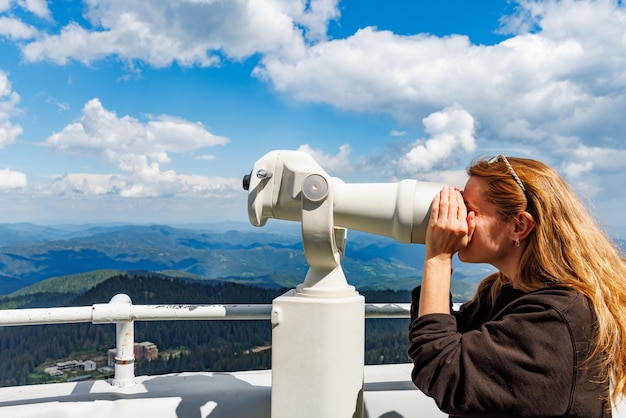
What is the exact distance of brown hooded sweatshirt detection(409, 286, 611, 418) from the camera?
995mm

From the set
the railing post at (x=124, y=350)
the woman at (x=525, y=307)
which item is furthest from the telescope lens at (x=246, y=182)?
the railing post at (x=124, y=350)

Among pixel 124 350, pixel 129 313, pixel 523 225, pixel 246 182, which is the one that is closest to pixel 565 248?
pixel 523 225

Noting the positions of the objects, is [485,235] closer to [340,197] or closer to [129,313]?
[340,197]

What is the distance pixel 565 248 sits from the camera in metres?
1.15

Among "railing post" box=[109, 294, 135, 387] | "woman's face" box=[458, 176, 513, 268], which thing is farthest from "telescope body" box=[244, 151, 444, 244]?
"railing post" box=[109, 294, 135, 387]

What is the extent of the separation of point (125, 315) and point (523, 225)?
4.65ft

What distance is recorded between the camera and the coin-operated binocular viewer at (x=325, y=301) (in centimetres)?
138

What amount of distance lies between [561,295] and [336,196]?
0.65 metres

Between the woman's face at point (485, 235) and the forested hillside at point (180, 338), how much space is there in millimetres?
518

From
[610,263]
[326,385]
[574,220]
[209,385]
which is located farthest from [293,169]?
[209,385]

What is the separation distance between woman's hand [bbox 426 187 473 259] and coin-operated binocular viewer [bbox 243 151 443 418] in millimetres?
93

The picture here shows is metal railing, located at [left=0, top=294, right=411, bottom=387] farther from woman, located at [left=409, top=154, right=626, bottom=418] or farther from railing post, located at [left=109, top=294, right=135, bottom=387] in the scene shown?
woman, located at [left=409, top=154, right=626, bottom=418]

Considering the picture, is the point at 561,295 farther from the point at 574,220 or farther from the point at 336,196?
the point at 336,196

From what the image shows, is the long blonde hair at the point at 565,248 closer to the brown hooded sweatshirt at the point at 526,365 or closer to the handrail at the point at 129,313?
the brown hooded sweatshirt at the point at 526,365
